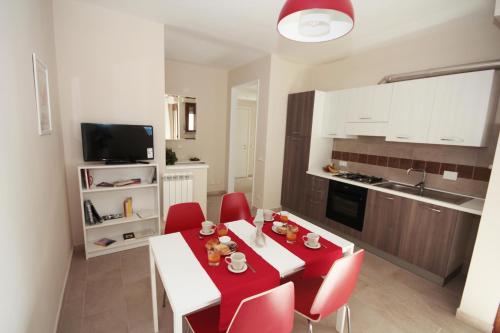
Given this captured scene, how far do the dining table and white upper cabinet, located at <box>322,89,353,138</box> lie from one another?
211cm

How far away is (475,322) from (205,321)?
2.29 meters

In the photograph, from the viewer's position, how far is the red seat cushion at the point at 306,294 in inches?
56.0

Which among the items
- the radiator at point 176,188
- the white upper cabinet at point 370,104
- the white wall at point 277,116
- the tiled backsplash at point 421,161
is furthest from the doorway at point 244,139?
the white upper cabinet at point 370,104

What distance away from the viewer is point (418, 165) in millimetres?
2926

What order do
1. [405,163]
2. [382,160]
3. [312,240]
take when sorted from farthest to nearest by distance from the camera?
[382,160]
[405,163]
[312,240]

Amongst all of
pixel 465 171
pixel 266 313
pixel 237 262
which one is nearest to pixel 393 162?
pixel 465 171

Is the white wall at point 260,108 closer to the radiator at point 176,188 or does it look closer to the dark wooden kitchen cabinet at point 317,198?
the dark wooden kitchen cabinet at point 317,198

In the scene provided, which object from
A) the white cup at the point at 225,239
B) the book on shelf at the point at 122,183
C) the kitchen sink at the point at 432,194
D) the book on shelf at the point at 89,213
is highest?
the kitchen sink at the point at 432,194

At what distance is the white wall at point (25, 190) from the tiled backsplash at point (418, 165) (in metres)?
3.76

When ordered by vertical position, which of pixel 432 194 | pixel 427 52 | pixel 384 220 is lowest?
pixel 384 220

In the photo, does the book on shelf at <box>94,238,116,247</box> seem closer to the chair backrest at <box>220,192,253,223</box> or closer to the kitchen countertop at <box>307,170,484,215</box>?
the chair backrest at <box>220,192,253,223</box>

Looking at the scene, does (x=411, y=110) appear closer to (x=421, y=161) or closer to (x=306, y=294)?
(x=421, y=161)

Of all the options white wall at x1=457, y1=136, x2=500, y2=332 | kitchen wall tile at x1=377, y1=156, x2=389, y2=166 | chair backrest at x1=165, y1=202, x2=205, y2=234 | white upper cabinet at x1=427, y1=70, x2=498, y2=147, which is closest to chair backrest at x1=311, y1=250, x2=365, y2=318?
chair backrest at x1=165, y1=202, x2=205, y2=234

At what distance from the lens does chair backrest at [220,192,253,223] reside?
2.32 metres
